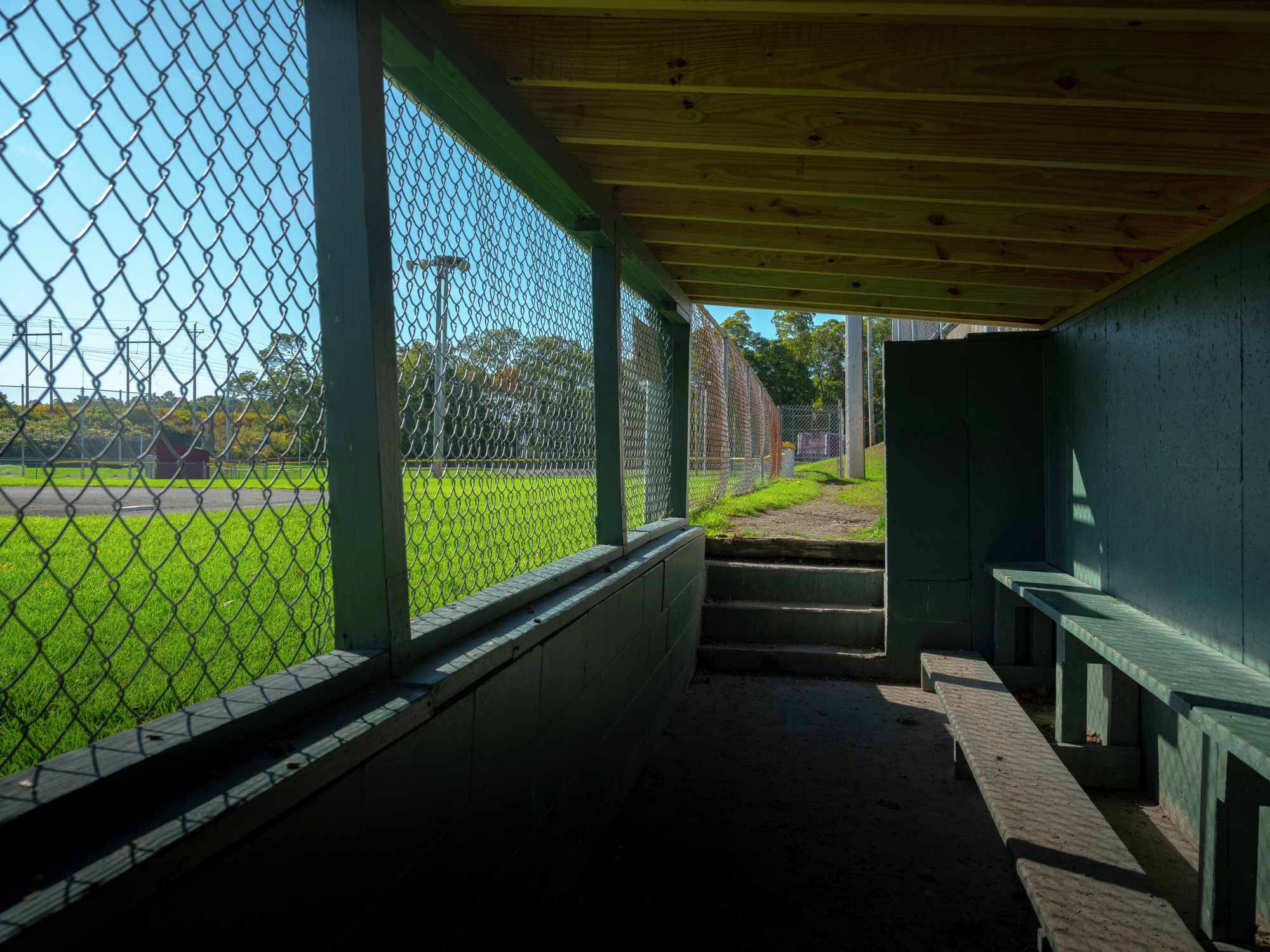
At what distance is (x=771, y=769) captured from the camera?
4.22 m

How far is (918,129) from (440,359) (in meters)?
1.78

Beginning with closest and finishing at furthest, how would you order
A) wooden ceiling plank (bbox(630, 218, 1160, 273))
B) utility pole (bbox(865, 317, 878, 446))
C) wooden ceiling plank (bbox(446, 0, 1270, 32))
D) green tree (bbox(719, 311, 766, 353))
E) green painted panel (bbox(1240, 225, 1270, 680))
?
wooden ceiling plank (bbox(446, 0, 1270, 32)), green painted panel (bbox(1240, 225, 1270, 680)), wooden ceiling plank (bbox(630, 218, 1160, 273)), utility pole (bbox(865, 317, 878, 446)), green tree (bbox(719, 311, 766, 353))

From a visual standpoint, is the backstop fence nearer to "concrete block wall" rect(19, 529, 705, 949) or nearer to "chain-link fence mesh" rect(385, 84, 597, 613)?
"chain-link fence mesh" rect(385, 84, 597, 613)

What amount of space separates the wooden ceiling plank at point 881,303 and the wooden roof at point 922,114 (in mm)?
1154

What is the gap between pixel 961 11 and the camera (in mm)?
1961

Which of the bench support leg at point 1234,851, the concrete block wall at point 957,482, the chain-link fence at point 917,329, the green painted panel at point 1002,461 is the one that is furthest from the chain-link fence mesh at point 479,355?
the chain-link fence at point 917,329

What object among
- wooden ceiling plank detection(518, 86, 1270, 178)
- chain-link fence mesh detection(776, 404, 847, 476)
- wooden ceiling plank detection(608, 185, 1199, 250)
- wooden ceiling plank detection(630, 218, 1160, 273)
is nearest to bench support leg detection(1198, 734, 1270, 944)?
wooden ceiling plank detection(518, 86, 1270, 178)

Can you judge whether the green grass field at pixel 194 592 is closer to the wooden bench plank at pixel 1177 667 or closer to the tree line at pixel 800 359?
the wooden bench plank at pixel 1177 667

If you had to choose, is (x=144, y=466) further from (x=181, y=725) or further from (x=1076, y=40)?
(x=1076, y=40)

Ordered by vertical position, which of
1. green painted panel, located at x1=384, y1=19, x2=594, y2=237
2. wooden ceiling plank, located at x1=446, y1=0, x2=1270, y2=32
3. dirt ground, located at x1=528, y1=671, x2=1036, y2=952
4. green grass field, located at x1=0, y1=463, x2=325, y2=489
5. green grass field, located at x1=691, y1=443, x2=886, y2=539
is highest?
wooden ceiling plank, located at x1=446, y1=0, x2=1270, y2=32

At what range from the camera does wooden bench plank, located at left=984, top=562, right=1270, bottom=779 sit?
2152 mm

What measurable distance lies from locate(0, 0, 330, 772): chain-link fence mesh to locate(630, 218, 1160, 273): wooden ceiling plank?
2.59 meters

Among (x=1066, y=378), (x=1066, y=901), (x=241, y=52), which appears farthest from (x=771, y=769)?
(x=241, y=52)

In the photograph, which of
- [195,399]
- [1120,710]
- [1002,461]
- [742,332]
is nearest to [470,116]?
[195,399]
